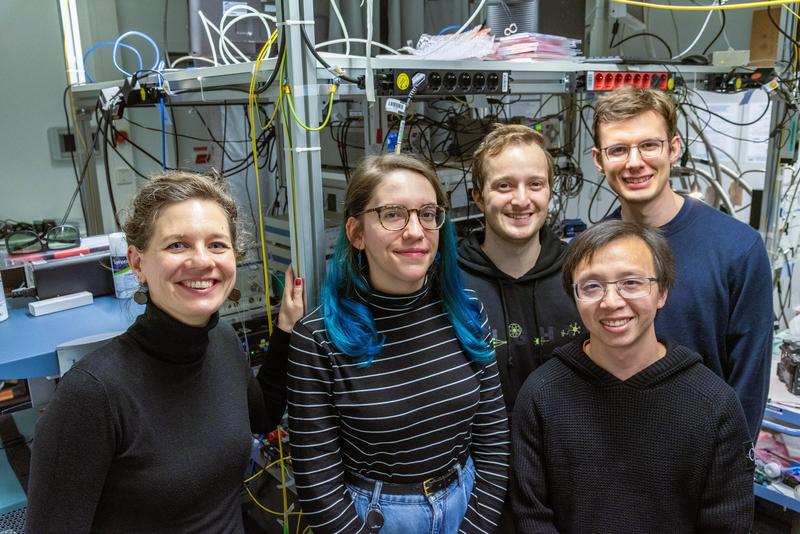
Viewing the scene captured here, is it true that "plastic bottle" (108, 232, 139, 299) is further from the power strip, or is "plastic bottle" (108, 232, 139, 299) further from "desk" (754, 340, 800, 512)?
"desk" (754, 340, 800, 512)

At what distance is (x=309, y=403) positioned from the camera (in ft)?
4.09

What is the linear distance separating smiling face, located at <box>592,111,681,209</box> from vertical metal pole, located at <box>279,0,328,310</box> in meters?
0.71

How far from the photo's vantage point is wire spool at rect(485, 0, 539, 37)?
2.33 m

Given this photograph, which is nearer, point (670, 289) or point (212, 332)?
point (212, 332)

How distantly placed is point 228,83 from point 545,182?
2.78 feet

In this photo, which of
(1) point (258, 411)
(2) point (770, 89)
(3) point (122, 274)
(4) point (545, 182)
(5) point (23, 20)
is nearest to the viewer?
(1) point (258, 411)

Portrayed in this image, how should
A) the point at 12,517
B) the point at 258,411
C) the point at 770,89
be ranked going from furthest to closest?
the point at 770,89
the point at 12,517
the point at 258,411

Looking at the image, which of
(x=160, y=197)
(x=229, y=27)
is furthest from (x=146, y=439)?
(x=229, y=27)

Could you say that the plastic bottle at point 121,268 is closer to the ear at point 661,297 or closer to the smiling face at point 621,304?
the smiling face at point 621,304

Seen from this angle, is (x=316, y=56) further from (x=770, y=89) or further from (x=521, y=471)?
(x=770, y=89)

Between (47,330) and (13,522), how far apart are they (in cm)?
55

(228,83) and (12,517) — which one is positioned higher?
(228,83)

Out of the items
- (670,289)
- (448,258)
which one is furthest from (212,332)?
(670,289)

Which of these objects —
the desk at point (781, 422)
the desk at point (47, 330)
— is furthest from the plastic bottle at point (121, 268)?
the desk at point (781, 422)
